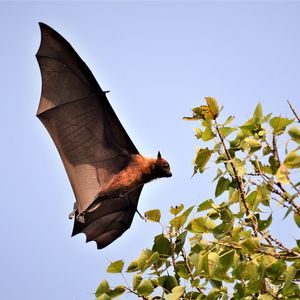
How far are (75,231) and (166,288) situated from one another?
5.32 metres

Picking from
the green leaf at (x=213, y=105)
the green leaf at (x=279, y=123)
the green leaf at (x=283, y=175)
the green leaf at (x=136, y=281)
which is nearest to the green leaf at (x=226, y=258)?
the green leaf at (x=283, y=175)

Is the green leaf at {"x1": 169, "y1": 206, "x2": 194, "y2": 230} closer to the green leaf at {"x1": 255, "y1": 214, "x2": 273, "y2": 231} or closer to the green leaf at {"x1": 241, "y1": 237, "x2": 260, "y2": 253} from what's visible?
the green leaf at {"x1": 255, "y1": 214, "x2": 273, "y2": 231}

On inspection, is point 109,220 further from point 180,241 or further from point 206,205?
point 206,205

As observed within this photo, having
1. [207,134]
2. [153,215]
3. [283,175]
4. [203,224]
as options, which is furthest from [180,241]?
[283,175]

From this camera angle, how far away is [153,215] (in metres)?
4.83

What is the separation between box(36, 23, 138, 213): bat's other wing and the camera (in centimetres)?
900

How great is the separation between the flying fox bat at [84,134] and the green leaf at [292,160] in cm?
525

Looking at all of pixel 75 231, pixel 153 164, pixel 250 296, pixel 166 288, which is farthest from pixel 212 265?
pixel 75 231

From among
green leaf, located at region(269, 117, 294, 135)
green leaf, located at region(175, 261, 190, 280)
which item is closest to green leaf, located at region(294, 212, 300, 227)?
green leaf, located at region(269, 117, 294, 135)

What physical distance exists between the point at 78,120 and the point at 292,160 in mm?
5743

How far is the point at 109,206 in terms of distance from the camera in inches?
401

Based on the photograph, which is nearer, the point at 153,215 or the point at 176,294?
the point at 176,294

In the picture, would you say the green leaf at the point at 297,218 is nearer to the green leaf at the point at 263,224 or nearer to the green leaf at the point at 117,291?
the green leaf at the point at 263,224

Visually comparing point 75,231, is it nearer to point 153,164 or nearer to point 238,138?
point 153,164
